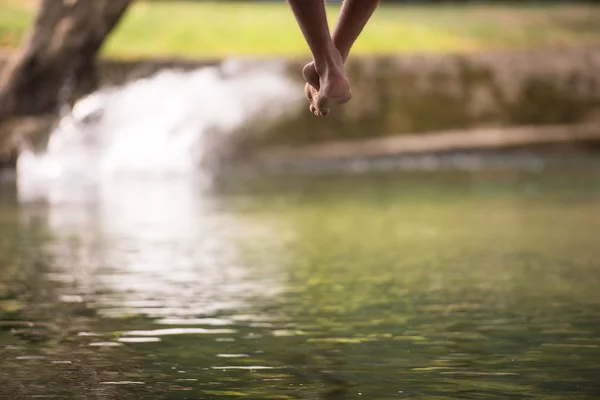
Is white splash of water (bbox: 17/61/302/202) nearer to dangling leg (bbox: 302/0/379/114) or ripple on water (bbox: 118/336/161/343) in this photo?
ripple on water (bbox: 118/336/161/343)

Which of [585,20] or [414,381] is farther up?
[585,20]

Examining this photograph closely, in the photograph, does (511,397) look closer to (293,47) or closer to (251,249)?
(251,249)

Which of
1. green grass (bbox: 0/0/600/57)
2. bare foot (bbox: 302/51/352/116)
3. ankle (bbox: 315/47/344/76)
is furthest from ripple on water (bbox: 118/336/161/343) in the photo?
green grass (bbox: 0/0/600/57)

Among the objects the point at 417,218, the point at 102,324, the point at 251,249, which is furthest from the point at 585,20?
the point at 102,324

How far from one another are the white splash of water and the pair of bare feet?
16242 millimetres

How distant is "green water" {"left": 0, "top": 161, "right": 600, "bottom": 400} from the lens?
6.04 meters

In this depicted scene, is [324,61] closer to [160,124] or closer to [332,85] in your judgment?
[332,85]

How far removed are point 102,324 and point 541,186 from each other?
11.3m

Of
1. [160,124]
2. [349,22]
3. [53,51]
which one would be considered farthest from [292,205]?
[349,22]

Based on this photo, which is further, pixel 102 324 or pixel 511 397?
pixel 102 324

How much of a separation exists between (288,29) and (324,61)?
74.0 ft

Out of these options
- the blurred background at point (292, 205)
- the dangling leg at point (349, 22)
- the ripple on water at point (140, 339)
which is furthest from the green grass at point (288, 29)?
the dangling leg at point (349, 22)

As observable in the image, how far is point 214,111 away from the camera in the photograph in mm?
24719

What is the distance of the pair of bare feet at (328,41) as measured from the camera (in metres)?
4.83
